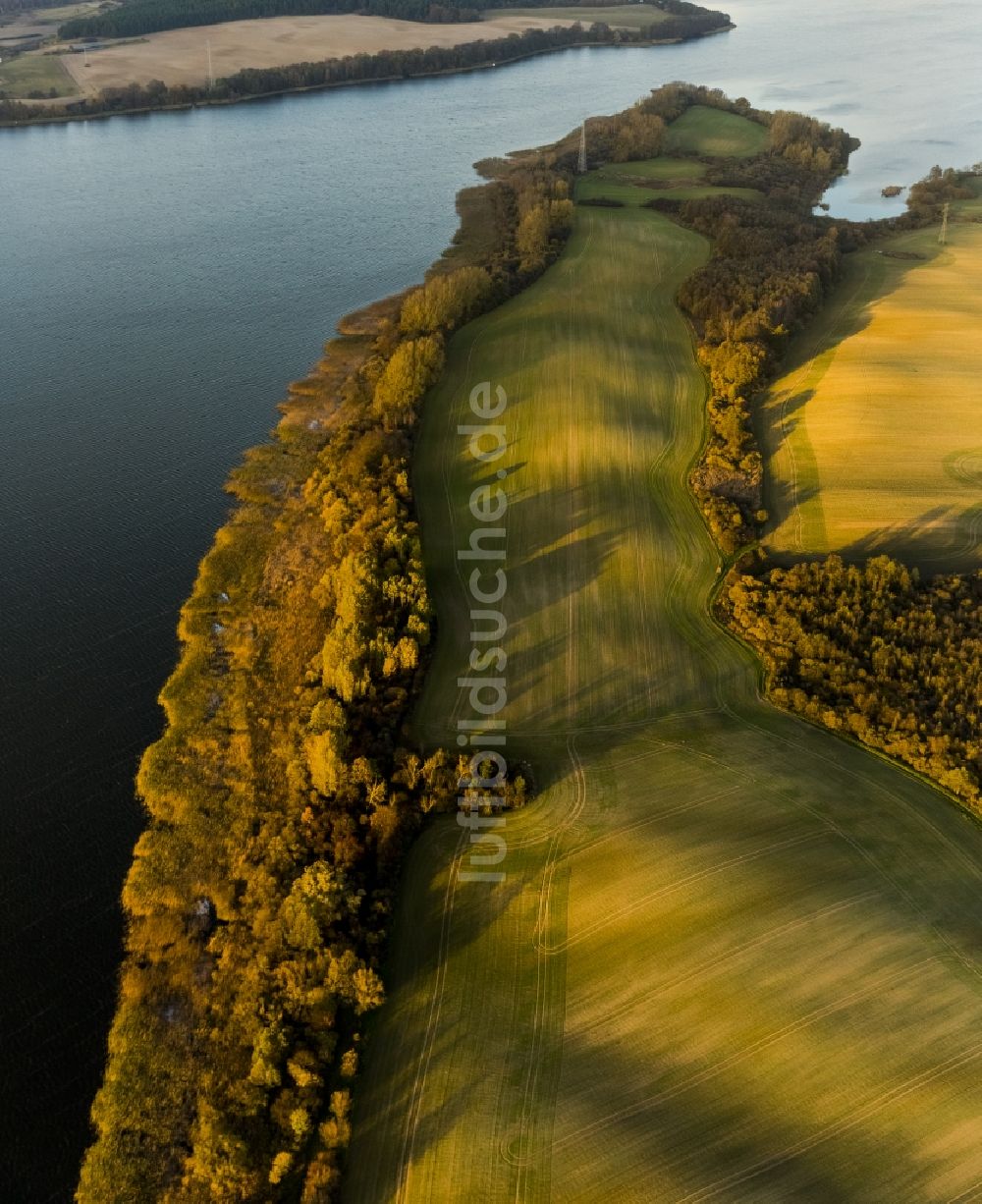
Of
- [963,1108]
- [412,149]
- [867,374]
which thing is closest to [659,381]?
[867,374]

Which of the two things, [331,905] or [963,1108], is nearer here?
[963,1108]

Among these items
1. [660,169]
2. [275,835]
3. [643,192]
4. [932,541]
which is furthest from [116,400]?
[660,169]

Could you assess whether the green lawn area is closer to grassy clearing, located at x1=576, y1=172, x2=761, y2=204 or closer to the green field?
grassy clearing, located at x1=576, y1=172, x2=761, y2=204

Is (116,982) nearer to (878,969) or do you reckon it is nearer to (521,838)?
(521,838)

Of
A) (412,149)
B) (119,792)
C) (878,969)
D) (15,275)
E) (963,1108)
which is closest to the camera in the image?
(963,1108)

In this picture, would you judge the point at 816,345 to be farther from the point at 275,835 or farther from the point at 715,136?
the point at 715,136

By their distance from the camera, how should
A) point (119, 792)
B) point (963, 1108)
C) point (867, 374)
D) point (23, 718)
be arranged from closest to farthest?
point (963, 1108), point (119, 792), point (23, 718), point (867, 374)
